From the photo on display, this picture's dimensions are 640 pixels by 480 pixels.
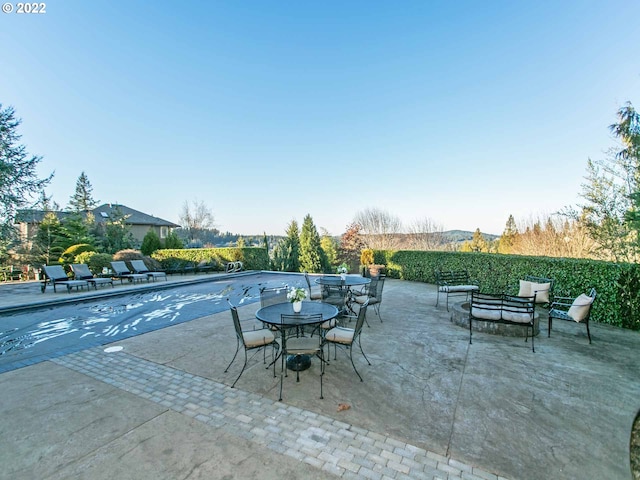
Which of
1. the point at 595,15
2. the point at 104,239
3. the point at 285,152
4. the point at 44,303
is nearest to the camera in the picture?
the point at 595,15

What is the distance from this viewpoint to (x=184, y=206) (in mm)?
32781

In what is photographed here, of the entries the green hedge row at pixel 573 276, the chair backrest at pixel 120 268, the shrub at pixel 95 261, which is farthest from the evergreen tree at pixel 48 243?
the green hedge row at pixel 573 276

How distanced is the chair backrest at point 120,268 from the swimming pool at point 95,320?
2.59m

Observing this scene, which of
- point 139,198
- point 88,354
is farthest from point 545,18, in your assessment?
point 139,198

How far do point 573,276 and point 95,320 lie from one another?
1045cm

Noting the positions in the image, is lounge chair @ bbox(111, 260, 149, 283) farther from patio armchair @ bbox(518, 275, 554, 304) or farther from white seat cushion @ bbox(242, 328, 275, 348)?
patio armchair @ bbox(518, 275, 554, 304)

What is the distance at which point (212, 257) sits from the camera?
1551 cm

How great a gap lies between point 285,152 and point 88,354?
13.3 metres

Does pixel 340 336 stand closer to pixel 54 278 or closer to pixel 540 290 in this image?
pixel 540 290

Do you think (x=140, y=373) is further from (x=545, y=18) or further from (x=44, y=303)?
(x=545, y=18)

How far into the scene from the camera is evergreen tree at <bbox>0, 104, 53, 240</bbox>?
11297mm

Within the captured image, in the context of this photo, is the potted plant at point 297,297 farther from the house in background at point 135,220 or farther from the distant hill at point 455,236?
the house in background at point 135,220

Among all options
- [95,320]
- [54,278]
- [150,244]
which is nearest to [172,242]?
[150,244]

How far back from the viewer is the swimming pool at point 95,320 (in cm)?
427
